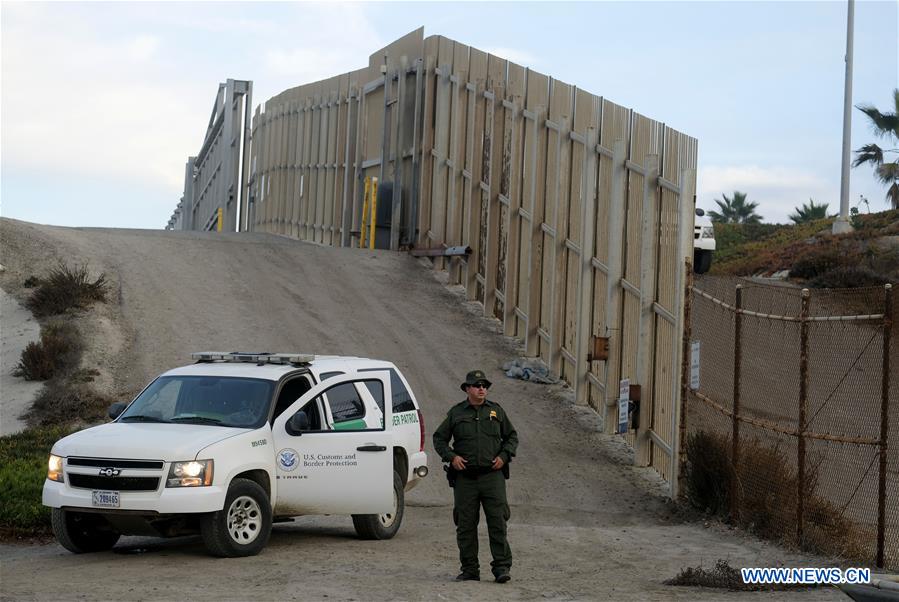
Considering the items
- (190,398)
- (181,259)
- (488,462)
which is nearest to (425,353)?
(181,259)

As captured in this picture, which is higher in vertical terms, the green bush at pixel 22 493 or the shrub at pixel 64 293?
the shrub at pixel 64 293

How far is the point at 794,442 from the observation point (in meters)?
18.6

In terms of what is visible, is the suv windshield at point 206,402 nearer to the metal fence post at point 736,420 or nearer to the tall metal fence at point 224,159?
the metal fence post at point 736,420

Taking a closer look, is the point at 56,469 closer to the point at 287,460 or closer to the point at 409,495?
the point at 287,460

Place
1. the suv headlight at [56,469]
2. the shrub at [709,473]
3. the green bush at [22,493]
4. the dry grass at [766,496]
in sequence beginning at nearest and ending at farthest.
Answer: the suv headlight at [56,469] < the dry grass at [766,496] < the green bush at [22,493] < the shrub at [709,473]

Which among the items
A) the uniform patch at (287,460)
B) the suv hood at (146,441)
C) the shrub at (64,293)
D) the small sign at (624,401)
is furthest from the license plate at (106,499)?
the shrub at (64,293)

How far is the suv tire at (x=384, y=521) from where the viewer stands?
39.6 feet

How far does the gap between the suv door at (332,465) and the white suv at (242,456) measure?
0.01m

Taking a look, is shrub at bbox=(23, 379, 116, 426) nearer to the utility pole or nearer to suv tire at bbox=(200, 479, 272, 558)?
suv tire at bbox=(200, 479, 272, 558)

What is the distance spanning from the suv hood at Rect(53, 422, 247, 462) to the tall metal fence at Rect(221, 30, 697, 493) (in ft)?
22.7

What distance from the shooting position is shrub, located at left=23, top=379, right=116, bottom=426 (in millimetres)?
17500

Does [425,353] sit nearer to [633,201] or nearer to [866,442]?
[633,201]

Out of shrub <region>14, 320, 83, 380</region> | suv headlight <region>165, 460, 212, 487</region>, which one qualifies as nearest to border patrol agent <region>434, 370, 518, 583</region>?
suv headlight <region>165, 460, 212, 487</region>

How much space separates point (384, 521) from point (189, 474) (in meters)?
2.66
